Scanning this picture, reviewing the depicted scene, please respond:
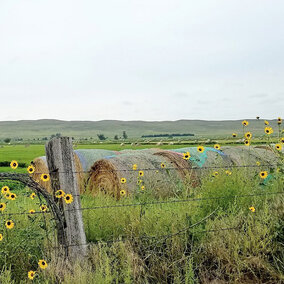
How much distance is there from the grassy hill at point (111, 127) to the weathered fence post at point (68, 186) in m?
163

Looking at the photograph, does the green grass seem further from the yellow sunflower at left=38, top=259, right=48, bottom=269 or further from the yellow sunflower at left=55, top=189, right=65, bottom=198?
the yellow sunflower at left=55, top=189, right=65, bottom=198

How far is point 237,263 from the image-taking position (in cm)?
416

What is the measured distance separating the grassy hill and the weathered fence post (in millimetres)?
162565

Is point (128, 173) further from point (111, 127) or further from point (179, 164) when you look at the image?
point (111, 127)

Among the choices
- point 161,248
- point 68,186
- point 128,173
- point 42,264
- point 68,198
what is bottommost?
point 161,248

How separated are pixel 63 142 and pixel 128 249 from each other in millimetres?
1349

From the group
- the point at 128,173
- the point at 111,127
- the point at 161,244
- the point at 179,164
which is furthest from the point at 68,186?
the point at 111,127

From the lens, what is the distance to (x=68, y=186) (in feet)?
14.3

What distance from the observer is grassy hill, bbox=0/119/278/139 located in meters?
171

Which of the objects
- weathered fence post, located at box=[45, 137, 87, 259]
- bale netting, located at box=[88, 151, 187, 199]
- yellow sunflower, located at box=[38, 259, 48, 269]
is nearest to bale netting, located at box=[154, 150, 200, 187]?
bale netting, located at box=[88, 151, 187, 199]

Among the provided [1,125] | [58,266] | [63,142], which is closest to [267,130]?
[63,142]

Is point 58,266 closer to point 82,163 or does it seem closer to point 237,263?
point 237,263

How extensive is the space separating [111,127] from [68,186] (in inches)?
7146

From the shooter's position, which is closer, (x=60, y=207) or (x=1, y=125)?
(x=60, y=207)
